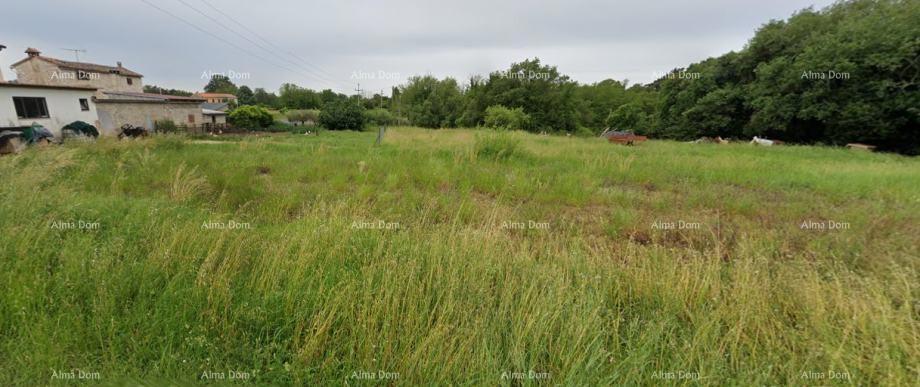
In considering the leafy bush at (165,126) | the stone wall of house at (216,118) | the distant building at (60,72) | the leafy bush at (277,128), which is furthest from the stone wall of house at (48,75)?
the leafy bush at (277,128)

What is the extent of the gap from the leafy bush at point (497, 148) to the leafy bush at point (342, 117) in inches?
1152

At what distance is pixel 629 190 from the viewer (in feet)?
21.0

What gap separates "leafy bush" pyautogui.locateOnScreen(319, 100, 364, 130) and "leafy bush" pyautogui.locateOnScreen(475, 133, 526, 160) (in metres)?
29.3

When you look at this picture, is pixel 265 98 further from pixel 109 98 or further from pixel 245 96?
pixel 109 98

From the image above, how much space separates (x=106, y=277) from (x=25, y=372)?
0.70 meters

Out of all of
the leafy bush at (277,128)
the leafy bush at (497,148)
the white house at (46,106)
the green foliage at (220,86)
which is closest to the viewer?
the leafy bush at (497,148)

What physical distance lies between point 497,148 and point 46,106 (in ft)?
80.4

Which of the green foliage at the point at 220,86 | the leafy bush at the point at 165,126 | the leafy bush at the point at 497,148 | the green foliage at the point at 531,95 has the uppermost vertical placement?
the green foliage at the point at 220,86

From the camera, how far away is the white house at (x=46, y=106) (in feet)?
49.3

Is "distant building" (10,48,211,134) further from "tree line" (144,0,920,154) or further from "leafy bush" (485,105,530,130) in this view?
"leafy bush" (485,105,530,130)

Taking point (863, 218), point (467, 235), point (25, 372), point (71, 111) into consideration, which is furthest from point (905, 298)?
point (71, 111)

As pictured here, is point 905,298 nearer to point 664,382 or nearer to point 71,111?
point 664,382

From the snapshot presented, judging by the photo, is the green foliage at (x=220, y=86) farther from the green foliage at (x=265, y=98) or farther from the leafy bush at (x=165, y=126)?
the leafy bush at (x=165, y=126)

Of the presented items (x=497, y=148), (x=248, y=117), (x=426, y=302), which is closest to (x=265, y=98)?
(x=248, y=117)
